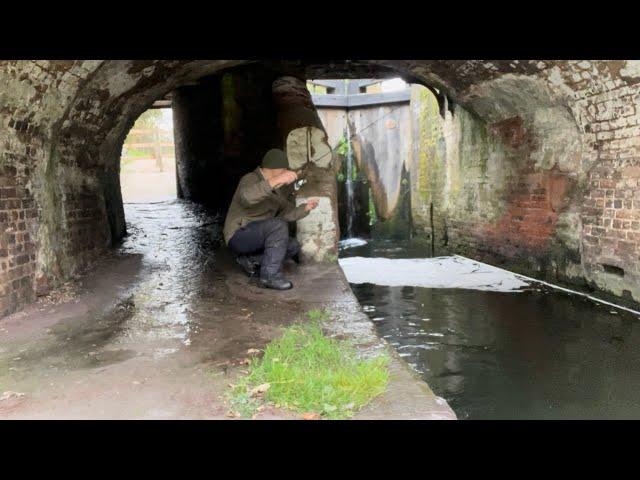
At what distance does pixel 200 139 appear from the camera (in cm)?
1173

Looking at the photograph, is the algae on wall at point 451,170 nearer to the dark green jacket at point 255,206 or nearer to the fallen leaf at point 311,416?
the dark green jacket at point 255,206

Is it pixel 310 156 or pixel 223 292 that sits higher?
pixel 310 156

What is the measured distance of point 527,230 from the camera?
27.7 ft

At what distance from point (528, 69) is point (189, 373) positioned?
5837 millimetres

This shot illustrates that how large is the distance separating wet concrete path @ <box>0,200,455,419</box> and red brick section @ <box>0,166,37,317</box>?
0.19 metres

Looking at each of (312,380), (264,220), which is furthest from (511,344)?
(312,380)

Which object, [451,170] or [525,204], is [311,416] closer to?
[525,204]

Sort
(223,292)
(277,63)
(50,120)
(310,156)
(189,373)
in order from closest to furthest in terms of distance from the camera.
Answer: (189,373)
(50,120)
(223,292)
(310,156)
(277,63)

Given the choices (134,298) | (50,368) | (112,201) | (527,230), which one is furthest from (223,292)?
(527,230)

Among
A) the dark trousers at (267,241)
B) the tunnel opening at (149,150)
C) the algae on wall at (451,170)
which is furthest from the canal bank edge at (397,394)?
the tunnel opening at (149,150)

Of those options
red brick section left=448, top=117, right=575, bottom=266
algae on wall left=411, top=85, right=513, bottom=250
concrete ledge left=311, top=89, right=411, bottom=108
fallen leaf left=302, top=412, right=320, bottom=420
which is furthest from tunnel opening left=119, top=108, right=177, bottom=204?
fallen leaf left=302, top=412, right=320, bottom=420

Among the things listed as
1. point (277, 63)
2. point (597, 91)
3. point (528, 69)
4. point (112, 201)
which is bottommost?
point (112, 201)

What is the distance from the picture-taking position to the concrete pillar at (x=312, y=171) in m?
6.74

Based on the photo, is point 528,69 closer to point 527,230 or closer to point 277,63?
point 527,230
